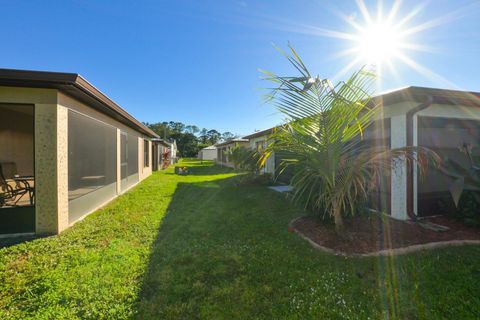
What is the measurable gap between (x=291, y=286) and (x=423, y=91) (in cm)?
407

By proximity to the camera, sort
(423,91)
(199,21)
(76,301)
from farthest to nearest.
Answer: (199,21)
(423,91)
(76,301)

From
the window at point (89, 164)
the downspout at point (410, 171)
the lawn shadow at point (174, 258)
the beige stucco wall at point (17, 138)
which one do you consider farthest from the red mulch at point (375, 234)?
the beige stucco wall at point (17, 138)

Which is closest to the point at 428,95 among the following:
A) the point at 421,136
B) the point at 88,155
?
the point at 421,136

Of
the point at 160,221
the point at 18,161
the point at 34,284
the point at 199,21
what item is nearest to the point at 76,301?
the point at 34,284

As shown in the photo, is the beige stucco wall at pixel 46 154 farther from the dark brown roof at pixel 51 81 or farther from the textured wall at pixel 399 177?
the textured wall at pixel 399 177

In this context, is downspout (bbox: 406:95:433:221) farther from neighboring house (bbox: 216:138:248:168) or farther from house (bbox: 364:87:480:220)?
neighboring house (bbox: 216:138:248:168)

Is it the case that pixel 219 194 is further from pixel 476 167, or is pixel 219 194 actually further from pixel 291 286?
pixel 476 167

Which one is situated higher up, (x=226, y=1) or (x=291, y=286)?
(x=226, y=1)

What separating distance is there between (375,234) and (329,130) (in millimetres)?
2039

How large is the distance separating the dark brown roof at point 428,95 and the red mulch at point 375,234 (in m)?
2.27

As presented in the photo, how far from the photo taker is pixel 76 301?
2.17m

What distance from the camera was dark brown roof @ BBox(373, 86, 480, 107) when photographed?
380cm

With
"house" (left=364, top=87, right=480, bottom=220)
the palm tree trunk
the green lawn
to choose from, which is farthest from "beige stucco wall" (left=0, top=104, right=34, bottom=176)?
"house" (left=364, top=87, right=480, bottom=220)

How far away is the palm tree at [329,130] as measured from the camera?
275cm
